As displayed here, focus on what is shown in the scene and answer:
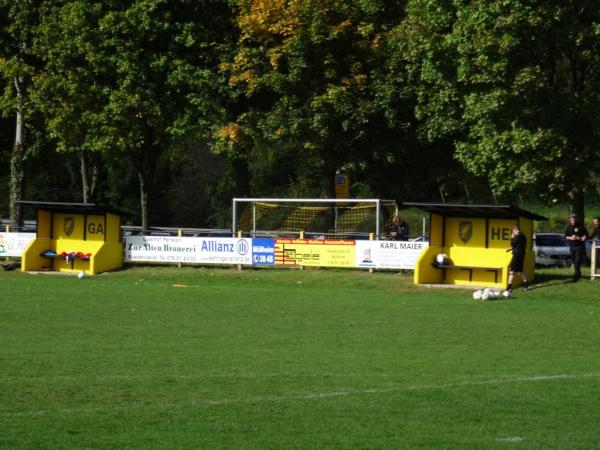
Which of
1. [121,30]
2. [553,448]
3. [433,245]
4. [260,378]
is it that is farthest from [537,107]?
[553,448]

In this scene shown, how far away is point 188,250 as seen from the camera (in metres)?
38.1

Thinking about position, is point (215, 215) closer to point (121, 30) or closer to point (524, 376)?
point (121, 30)

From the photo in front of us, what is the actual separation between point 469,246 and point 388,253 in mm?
3153

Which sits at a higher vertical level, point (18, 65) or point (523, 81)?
point (18, 65)

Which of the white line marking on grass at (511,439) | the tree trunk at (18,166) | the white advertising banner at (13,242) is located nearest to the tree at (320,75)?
the white advertising banner at (13,242)

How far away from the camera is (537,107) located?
110 ft

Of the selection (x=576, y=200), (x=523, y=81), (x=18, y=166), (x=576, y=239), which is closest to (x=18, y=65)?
(x=18, y=166)

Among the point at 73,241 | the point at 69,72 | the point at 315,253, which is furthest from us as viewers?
the point at 69,72

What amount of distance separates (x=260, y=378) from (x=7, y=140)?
159 feet

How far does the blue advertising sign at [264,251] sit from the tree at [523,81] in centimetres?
693

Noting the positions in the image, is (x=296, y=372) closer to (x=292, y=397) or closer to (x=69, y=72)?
(x=292, y=397)

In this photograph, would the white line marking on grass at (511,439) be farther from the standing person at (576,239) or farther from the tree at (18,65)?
the tree at (18,65)

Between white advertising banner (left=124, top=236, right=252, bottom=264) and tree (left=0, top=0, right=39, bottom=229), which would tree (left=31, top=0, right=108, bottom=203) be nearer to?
tree (left=0, top=0, right=39, bottom=229)

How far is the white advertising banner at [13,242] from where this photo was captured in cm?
4059
